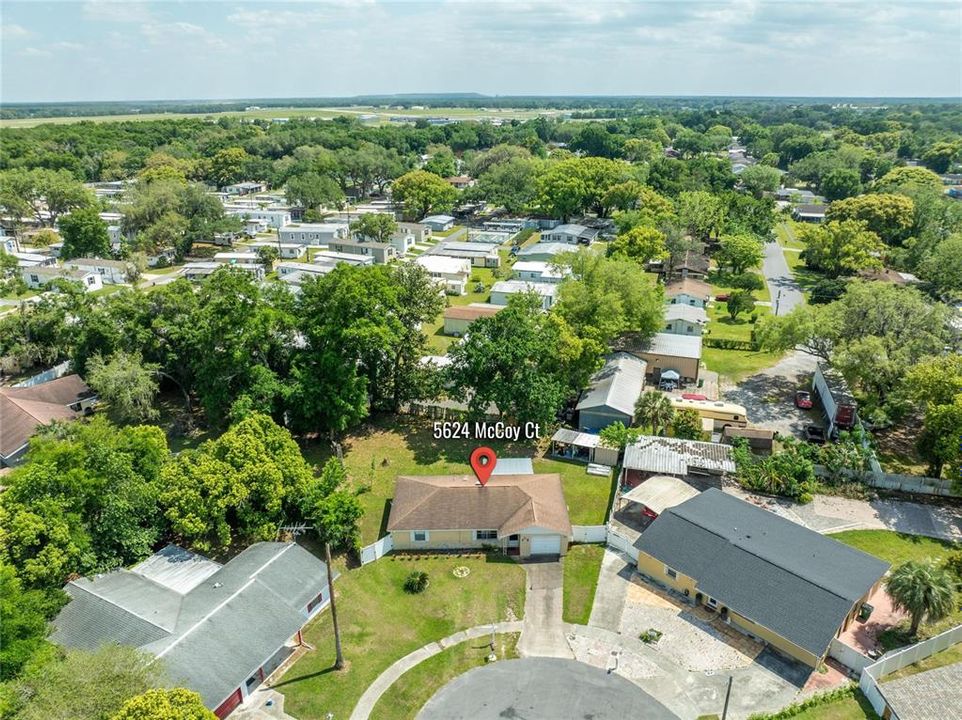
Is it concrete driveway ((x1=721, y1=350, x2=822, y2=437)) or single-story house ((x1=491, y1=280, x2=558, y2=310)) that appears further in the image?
single-story house ((x1=491, y1=280, x2=558, y2=310))

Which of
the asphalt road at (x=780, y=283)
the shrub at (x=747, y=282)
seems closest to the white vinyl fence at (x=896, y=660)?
the asphalt road at (x=780, y=283)

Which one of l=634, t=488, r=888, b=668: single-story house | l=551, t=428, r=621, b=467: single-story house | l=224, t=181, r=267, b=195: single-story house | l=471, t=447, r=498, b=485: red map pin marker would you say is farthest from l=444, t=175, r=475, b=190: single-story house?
Answer: l=634, t=488, r=888, b=668: single-story house

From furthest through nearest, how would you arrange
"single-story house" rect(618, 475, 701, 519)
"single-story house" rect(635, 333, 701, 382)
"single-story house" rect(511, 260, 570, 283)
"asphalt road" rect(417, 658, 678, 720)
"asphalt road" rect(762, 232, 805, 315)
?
"single-story house" rect(511, 260, 570, 283) < "asphalt road" rect(762, 232, 805, 315) < "single-story house" rect(635, 333, 701, 382) < "single-story house" rect(618, 475, 701, 519) < "asphalt road" rect(417, 658, 678, 720)

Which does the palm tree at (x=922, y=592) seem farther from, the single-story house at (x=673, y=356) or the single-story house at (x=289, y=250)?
the single-story house at (x=289, y=250)

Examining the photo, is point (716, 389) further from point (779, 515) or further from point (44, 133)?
point (44, 133)

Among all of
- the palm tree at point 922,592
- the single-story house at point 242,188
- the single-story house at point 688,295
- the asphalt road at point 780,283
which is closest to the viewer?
the palm tree at point 922,592

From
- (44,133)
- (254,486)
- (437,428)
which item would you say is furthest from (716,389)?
(44,133)

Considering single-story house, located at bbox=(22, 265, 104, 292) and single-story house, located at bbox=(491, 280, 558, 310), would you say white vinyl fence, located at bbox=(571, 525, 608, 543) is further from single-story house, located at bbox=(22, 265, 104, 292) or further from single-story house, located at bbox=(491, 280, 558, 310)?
single-story house, located at bbox=(22, 265, 104, 292)
